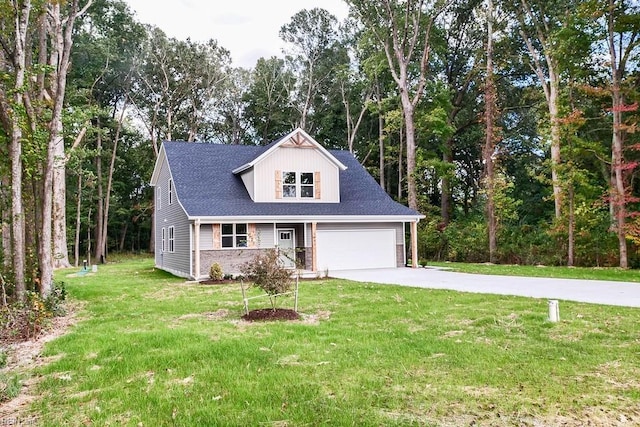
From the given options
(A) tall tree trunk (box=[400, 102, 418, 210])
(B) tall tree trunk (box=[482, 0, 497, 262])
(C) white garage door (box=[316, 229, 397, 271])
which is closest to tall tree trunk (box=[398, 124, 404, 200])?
(A) tall tree trunk (box=[400, 102, 418, 210])

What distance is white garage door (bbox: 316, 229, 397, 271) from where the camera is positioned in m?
19.0

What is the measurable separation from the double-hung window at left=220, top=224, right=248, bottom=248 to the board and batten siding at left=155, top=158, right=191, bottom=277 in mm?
1281

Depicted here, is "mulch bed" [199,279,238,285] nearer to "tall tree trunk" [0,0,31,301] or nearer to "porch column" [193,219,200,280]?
"porch column" [193,219,200,280]

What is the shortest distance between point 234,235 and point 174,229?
325 centimetres

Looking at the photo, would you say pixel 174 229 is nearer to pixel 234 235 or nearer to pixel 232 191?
pixel 232 191

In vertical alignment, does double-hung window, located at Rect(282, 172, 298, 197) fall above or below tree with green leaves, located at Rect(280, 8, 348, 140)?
below

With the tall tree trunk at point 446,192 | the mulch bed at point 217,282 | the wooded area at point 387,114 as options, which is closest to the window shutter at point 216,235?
the mulch bed at point 217,282

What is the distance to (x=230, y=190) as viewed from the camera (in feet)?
62.3

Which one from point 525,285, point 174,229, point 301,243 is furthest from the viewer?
point 174,229

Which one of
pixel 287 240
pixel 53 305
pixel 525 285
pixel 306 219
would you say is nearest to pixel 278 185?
pixel 306 219

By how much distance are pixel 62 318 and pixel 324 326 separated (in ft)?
17.4

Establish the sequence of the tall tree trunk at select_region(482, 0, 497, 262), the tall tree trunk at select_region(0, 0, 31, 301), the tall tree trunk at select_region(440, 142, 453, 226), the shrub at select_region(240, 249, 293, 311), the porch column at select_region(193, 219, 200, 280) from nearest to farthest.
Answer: the shrub at select_region(240, 249, 293, 311), the tall tree trunk at select_region(0, 0, 31, 301), the porch column at select_region(193, 219, 200, 280), the tall tree trunk at select_region(482, 0, 497, 262), the tall tree trunk at select_region(440, 142, 453, 226)

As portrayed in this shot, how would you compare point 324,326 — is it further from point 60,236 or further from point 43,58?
point 60,236

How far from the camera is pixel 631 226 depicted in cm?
1609
